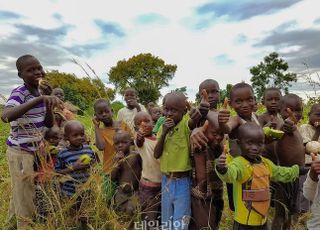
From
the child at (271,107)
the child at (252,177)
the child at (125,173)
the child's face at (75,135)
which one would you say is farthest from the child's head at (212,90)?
the child's face at (75,135)

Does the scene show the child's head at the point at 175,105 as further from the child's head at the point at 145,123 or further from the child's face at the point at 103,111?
the child's face at the point at 103,111

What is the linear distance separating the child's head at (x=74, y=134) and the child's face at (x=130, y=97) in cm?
180

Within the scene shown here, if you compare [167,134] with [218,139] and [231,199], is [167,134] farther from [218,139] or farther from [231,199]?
[231,199]

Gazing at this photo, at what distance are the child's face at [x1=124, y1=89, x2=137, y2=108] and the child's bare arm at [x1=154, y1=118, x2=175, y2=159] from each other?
238 cm

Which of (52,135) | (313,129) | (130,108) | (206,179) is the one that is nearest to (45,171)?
(52,135)

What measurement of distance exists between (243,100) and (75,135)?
1491mm

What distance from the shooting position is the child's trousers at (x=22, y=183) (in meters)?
3.14

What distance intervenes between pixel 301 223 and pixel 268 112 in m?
1.00

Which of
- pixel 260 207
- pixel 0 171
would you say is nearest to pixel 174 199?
pixel 260 207

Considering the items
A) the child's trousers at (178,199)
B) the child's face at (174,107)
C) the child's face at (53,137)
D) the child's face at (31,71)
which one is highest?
the child's face at (31,71)

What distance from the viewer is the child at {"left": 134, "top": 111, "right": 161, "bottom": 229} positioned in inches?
123

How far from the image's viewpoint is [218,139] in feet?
9.14

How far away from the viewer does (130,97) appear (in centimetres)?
529

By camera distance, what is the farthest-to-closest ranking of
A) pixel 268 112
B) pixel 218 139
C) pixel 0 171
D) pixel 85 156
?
pixel 0 171, pixel 268 112, pixel 85 156, pixel 218 139
